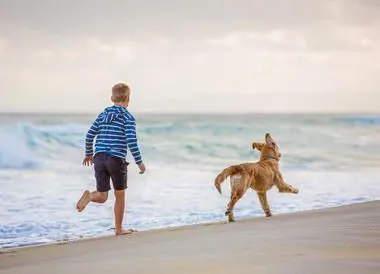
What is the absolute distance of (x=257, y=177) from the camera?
295cm

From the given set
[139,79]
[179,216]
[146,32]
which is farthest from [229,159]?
[179,216]

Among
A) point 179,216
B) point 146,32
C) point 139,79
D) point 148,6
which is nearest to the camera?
point 179,216

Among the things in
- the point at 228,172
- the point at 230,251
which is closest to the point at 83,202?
the point at 228,172

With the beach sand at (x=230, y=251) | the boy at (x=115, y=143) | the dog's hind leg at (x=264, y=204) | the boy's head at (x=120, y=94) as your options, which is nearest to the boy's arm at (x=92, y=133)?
the boy at (x=115, y=143)

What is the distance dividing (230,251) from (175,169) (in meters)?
3.73

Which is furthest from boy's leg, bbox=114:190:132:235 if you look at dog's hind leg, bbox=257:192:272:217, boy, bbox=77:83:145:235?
dog's hind leg, bbox=257:192:272:217

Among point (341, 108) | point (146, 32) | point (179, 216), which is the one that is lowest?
point (179, 216)

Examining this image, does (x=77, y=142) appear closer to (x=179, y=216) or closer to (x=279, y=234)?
(x=179, y=216)

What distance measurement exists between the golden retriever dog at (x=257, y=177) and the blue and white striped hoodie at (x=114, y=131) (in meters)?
0.38

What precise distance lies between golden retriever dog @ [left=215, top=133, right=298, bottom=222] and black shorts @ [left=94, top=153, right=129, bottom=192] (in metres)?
0.35

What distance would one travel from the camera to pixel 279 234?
230 cm

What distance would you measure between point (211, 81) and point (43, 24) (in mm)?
1515

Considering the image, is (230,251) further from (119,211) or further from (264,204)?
(264,204)

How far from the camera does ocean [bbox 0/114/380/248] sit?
3.30m
